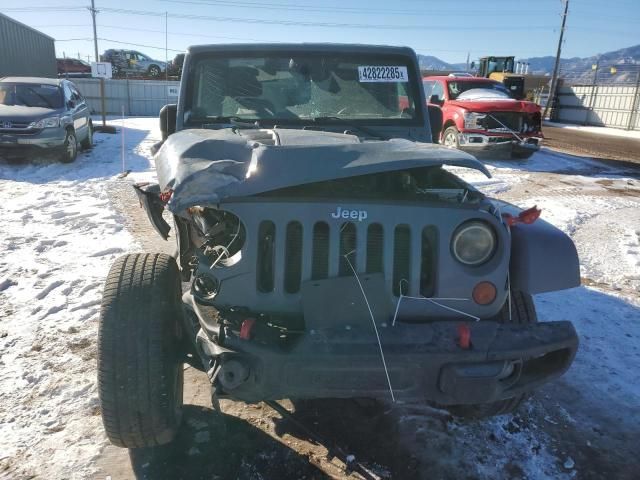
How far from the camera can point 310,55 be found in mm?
3859

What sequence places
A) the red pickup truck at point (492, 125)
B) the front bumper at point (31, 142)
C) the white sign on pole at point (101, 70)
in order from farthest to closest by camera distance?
the white sign on pole at point (101, 70) < the red pickup truck at point (492, 125) < the front bumper at point (31, 142)

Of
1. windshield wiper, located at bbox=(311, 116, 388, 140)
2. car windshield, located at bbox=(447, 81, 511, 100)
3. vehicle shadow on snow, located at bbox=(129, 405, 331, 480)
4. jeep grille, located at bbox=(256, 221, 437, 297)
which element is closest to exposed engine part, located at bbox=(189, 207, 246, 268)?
jeep grille, located at bbox=(256, 221, 437, 297)

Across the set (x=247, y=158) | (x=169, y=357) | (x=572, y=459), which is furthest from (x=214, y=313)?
(x=572, y=459)

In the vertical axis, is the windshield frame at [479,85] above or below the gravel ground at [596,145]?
above

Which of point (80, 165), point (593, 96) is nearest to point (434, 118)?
point (80, 165)

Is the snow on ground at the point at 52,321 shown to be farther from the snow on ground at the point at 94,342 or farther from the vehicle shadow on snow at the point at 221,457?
the vehicle shadow on snow at the point at 221,457

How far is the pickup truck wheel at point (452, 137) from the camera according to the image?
11680 millimetres

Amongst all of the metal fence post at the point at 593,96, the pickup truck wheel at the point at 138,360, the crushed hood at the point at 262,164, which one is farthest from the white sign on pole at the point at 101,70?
the metal fence post at the point at 593,96

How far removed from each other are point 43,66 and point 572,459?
26.2 m

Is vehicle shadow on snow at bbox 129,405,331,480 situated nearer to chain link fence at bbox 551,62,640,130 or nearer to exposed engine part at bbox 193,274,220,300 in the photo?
exposed engine part at bbox 193,274,220,300

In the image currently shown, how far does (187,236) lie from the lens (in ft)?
10.0

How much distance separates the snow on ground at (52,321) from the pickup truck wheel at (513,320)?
2016 mm

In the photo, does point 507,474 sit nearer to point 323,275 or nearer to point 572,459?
point 572,459

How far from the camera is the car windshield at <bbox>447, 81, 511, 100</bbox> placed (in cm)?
1280
